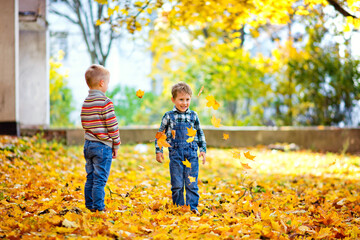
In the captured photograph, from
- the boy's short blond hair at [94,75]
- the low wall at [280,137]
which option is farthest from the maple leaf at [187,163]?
the low wall at [280,137]

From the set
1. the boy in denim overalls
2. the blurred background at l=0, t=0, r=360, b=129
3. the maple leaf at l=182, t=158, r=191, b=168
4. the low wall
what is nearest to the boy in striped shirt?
the boy in denim overalls

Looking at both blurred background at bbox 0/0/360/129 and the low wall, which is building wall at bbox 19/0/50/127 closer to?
blurred background at bbox 0/0/360/129

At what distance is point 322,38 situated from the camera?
10.6 meters

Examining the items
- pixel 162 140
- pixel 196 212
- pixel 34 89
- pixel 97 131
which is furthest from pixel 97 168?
pixel 34 89

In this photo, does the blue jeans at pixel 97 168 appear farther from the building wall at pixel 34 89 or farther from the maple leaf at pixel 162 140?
the building wall at pixel 34 89

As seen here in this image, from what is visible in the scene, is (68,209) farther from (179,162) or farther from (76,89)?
(76,89)

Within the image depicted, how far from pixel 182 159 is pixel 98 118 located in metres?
0.89

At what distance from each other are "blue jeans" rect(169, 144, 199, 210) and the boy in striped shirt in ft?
1.95

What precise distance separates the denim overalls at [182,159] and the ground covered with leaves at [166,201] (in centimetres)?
18

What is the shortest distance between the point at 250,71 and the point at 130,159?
6021 millimetres

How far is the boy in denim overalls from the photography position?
3445 millimetres

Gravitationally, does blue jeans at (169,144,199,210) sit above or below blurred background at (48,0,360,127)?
below

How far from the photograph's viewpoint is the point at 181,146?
3451 mm

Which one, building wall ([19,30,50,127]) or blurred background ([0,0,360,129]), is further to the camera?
building wall ([19,30,50,127])
